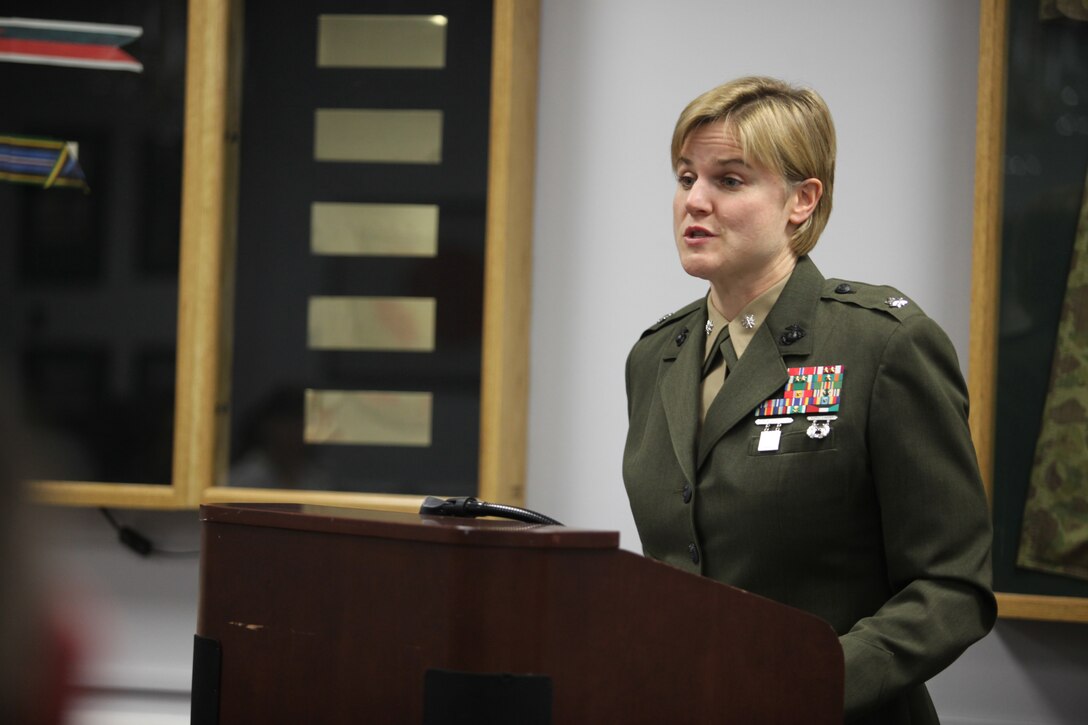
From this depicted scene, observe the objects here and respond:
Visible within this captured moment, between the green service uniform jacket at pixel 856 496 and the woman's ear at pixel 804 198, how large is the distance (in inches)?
3.0

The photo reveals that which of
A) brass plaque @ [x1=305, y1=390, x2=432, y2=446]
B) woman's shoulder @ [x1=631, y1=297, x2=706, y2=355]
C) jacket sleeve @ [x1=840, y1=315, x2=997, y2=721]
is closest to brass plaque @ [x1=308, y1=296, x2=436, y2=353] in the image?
brass plaque @ [x1=305, y1=390, x2=432, y2=446]

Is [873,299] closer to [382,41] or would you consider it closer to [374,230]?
[374,230]

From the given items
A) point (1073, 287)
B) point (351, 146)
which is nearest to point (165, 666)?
point (351, 146)

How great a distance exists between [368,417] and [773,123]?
1.27 meters

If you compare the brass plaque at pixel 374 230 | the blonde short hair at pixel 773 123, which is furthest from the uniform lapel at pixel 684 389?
the brass plaque at pixel 374 230

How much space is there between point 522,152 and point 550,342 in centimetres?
43

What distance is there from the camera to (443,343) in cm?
261

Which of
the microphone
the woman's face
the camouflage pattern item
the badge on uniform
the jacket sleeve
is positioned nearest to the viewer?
the microphone

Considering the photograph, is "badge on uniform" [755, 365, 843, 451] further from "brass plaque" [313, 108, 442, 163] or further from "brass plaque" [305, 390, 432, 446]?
"brass plaque" [313, 108, 442, 163]

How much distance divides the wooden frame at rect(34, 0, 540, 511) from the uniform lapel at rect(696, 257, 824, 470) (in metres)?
1.01

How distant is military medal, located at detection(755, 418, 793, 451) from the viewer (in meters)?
1.54

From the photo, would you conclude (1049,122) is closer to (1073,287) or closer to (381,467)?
(1073,287)

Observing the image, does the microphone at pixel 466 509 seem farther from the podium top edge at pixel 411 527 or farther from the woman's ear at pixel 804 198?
the woman's ear at pixel 804 198

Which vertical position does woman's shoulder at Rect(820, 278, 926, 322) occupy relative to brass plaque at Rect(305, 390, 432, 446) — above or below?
above
